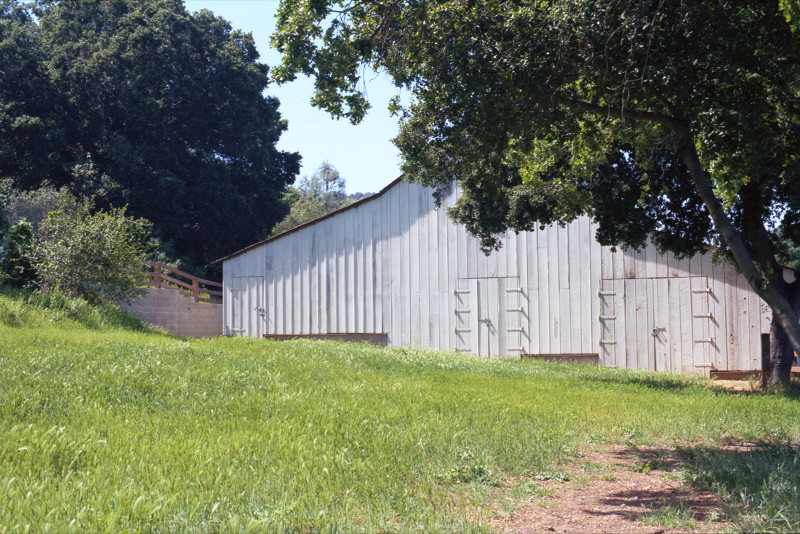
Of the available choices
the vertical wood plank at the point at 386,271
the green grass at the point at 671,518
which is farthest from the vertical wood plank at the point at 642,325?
the green grass at the point at 671,518

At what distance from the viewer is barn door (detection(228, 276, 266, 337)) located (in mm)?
23734

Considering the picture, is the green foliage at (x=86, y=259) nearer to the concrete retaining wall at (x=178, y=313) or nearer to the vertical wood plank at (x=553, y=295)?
the concrete retaining wall at (x=178, y=313)

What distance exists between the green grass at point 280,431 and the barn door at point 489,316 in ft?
20.6

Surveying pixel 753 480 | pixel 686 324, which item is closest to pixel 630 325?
pixel 686 324

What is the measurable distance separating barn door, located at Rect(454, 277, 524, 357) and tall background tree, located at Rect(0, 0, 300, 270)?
1655cm

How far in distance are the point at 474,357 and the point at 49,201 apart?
1976 cm

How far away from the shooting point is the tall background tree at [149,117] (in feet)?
106

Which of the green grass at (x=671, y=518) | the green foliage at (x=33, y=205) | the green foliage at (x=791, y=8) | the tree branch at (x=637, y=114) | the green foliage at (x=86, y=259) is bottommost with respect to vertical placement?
the green grass at (x=671, y=518)

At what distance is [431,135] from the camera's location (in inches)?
396

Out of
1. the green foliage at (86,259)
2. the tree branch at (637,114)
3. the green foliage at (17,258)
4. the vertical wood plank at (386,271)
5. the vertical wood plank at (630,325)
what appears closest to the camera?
the tree branch at (637,114)

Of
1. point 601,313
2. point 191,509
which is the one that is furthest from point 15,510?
point 601,313

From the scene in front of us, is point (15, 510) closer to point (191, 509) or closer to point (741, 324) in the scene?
point (191, 509)

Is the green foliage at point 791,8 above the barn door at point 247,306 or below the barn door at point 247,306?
above

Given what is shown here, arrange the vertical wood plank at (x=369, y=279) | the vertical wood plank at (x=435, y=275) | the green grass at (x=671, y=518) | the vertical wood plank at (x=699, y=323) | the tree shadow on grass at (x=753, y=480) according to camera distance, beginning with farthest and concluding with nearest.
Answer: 1. the vertical wood plank at (x=369, y=279)
2. the vertical wood plank at (x=435, y=275)
3. the vertical wood plank at (x=699, y=323)
4. the green grass at (x=671, y=518)
5. the tree shadow on grass at (x=753, y=480)
